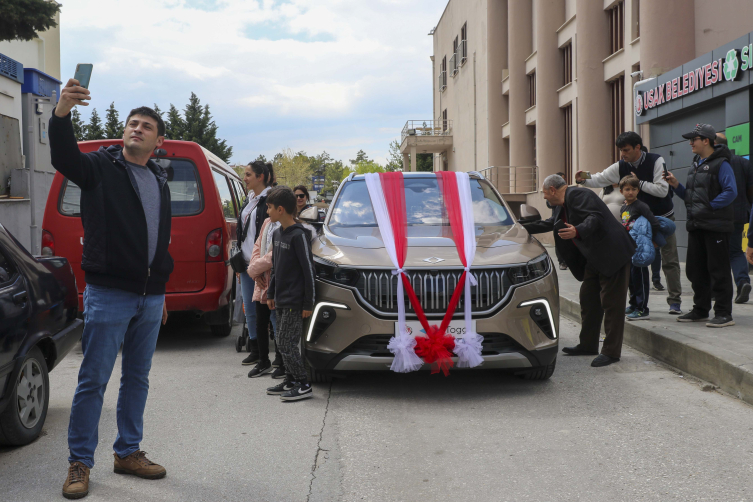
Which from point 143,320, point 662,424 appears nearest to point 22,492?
point 143,320

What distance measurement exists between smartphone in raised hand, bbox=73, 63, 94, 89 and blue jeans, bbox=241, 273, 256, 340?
3.28m

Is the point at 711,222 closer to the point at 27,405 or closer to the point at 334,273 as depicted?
the point at 334,273

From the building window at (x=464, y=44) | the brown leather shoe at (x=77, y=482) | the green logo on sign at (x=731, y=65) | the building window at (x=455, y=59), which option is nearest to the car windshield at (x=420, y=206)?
the brown leather shoe at (x=77, y=482)

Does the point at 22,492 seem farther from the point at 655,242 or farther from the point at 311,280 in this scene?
the point at 655,242

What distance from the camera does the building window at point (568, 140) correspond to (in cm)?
2441

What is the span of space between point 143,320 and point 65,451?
3.42 ft

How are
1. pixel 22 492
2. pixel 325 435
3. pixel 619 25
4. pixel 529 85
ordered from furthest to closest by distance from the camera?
pixel 529 85 → pixel 619 25 → pixel 325 435 → pixel 22 492

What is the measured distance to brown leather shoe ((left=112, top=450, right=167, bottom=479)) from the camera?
3.64 meters

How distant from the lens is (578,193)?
6.22 m

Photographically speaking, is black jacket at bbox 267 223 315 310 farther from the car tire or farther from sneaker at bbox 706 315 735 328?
sneaker at bbox 706 315 735 328

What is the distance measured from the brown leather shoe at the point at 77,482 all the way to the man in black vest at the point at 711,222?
572 centimetres

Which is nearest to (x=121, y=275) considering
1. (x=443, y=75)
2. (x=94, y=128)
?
(x=443, y=75)

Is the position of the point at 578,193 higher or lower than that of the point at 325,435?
higher

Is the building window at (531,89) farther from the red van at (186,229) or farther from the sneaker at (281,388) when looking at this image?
the sneaker at (281,388)
